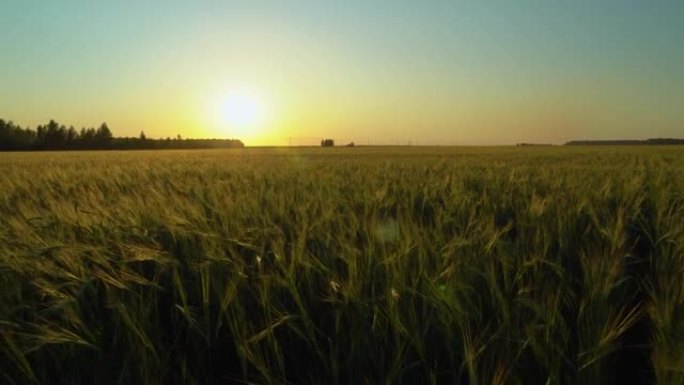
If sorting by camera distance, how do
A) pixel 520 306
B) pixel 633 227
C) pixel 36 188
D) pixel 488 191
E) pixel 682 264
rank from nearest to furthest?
pixel 520 306 < pixel 682 264 < pixel 633 227 < pixel 488 191 < pixel 36 188

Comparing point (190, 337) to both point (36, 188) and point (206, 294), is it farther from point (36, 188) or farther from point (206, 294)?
point (36, 188)

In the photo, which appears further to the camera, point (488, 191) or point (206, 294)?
point (488, 191)

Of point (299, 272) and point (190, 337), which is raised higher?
point (299, 272)

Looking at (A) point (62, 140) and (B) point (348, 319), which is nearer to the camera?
(B) point (348, 319)

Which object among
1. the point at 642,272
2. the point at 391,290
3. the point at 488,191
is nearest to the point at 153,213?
the point at 391,290

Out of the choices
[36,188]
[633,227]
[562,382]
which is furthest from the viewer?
[36,188]

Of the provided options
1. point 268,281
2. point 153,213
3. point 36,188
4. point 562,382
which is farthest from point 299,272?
point 36,188

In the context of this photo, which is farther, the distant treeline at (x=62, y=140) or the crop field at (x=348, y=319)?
the distant treeline at (x=62, y=140)

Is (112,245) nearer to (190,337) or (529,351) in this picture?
(190,337)

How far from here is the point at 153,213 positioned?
210cm

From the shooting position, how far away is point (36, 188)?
4.50m

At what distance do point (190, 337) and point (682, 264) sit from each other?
1.40 m

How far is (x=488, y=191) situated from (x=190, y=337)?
2879 mm

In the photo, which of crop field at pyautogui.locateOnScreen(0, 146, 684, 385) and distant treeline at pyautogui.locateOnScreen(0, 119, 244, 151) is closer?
crop field at pyautogui.locateOnScreen(0, 146, 684, 385)
